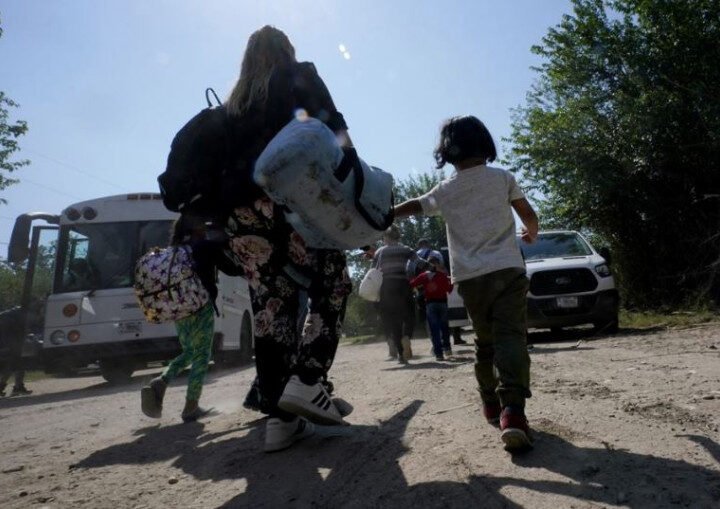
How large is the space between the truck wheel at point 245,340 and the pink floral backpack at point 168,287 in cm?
733

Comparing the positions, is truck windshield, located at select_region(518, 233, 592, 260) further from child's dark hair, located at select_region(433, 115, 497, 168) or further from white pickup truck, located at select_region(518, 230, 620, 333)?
child's dark hair, located at select_region(433, 115, 497, 168)

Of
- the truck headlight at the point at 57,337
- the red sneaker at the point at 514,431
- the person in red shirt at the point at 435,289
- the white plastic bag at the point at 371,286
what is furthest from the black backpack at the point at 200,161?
the truck headlight at the point at 57,337

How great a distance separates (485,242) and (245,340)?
9.50m

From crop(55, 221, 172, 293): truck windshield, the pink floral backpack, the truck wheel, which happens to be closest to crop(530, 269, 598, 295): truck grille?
the truck wheel

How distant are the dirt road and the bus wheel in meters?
5.32

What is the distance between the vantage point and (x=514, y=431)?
253 cm

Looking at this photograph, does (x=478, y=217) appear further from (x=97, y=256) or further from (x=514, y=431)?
(x=97, y=256)

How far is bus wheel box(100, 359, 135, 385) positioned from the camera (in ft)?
33.3

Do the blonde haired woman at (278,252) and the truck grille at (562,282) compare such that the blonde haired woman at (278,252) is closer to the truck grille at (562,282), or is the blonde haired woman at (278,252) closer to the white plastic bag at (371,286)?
the white plastic bag at (371,286)

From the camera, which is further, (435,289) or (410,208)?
(435,289)

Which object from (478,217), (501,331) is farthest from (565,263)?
(501,331)

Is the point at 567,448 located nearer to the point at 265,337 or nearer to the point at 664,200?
the point at 265,337

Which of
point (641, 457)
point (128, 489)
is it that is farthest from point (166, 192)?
point (641, 457)

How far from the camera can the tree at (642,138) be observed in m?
14.2
